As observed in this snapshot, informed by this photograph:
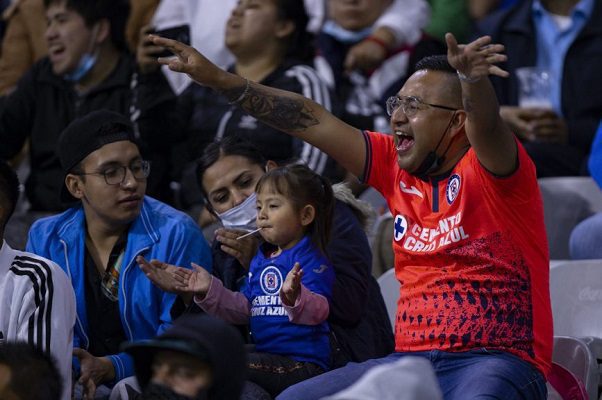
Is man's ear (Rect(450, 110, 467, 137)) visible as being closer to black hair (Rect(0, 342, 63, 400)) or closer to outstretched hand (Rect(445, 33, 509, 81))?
outstretched hand (Rect(445, 33, 509, 81))

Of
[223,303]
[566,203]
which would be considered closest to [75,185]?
[223,303]

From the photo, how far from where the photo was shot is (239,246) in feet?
14.3

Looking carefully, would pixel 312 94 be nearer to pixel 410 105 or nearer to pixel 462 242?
pixel 410 105

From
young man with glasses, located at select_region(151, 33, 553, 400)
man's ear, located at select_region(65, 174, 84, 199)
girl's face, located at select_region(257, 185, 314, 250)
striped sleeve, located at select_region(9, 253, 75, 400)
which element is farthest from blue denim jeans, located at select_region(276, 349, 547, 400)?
man's ear, located at select_region(65, 174, 84, 199)

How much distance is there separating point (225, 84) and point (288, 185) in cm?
42

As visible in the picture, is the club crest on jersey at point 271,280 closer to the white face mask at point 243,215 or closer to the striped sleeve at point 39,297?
the white face mask at point 243,215

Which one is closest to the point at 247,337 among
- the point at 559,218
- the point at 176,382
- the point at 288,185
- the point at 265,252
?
the point at 265,252

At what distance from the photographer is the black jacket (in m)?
6.05

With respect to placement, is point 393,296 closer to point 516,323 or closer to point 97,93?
point 516,323

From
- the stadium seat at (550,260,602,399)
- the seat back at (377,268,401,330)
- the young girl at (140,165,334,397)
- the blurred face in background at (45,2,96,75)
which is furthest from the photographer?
the blurred face in background at (45,2,96,75)

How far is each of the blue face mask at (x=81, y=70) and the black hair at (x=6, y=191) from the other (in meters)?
2.41

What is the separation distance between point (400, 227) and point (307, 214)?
1.23 ft

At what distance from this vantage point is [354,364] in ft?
12.5

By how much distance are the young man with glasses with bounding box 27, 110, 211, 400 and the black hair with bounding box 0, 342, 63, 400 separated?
1097mm
